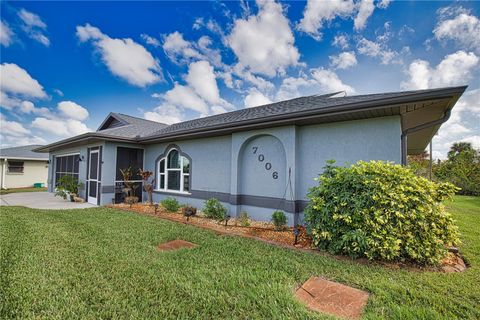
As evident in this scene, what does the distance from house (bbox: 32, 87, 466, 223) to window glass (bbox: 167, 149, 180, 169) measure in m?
0.05

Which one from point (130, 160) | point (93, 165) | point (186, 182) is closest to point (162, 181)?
point (186, 182)

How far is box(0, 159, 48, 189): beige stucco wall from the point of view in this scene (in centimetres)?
1839

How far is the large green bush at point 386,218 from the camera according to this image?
3.52 meters

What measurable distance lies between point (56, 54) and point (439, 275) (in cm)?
1590

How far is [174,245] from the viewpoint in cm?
449

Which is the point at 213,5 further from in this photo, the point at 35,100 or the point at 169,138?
the point at 35,100

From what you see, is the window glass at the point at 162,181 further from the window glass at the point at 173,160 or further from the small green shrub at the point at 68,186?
the small green shrub at the point at 68,186

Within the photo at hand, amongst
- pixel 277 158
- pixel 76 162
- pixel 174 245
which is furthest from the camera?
pixel 76 162

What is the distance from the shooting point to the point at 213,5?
8547mm

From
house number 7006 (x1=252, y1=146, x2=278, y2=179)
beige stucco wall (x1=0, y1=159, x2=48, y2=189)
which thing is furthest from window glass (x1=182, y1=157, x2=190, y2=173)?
beige stucco wall (x1=0, y1=159, x2=48, y2=189)

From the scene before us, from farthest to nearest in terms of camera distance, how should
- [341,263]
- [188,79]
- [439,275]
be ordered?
[188,79]
[341,263]
[439,275]

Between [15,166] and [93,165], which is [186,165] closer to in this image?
[93,165]

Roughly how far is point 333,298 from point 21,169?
27.3m

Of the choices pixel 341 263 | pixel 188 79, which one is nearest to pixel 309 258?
pixel 341 263
